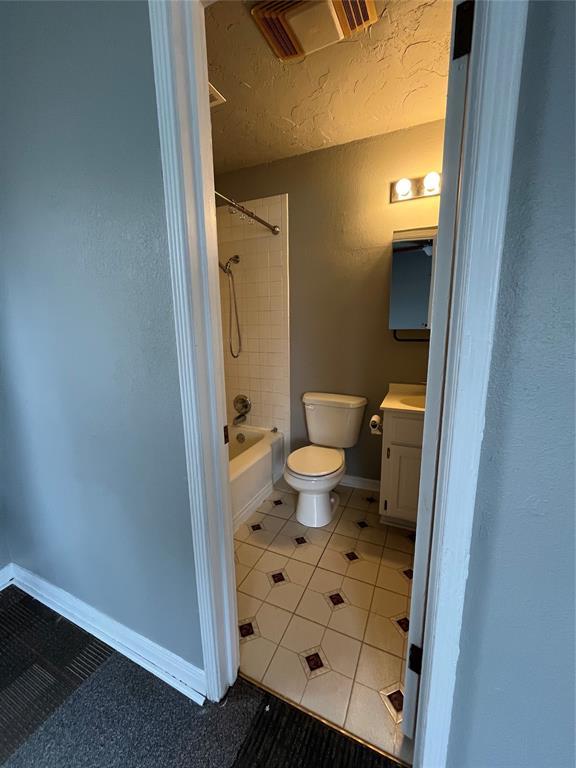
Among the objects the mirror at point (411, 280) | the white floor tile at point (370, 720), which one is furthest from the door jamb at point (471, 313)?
the mirror at point (411, 280)

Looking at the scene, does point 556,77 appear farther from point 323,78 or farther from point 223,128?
point 223,128

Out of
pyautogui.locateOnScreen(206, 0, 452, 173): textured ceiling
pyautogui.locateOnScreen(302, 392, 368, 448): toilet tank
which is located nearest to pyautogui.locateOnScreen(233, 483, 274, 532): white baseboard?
pyautogui.locateOnScreen(302, 392, 368, 448): toilet tank

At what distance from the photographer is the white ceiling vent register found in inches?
41.8

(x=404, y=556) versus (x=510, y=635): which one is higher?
(x=510, y=635)

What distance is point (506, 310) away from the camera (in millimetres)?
560

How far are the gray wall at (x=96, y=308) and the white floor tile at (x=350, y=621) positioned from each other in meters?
0.61

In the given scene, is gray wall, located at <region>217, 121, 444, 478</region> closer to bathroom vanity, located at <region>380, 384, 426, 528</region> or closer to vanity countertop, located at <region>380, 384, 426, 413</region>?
vanity countertop, located at <region>380, 384, 426, 413</region>

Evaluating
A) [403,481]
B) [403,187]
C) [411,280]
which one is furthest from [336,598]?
[403,187]

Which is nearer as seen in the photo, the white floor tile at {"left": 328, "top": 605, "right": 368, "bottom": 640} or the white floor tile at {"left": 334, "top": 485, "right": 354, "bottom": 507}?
the white floor tile at {"left": 328, "top": 605, "right": 368, "bottom": 640}

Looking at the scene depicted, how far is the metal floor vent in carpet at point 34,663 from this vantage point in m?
1.06

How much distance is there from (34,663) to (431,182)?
117 inches

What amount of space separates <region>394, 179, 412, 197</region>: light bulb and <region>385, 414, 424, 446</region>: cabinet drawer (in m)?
1.35

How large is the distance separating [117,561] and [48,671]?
508 mm

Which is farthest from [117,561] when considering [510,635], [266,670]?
[510,635]
